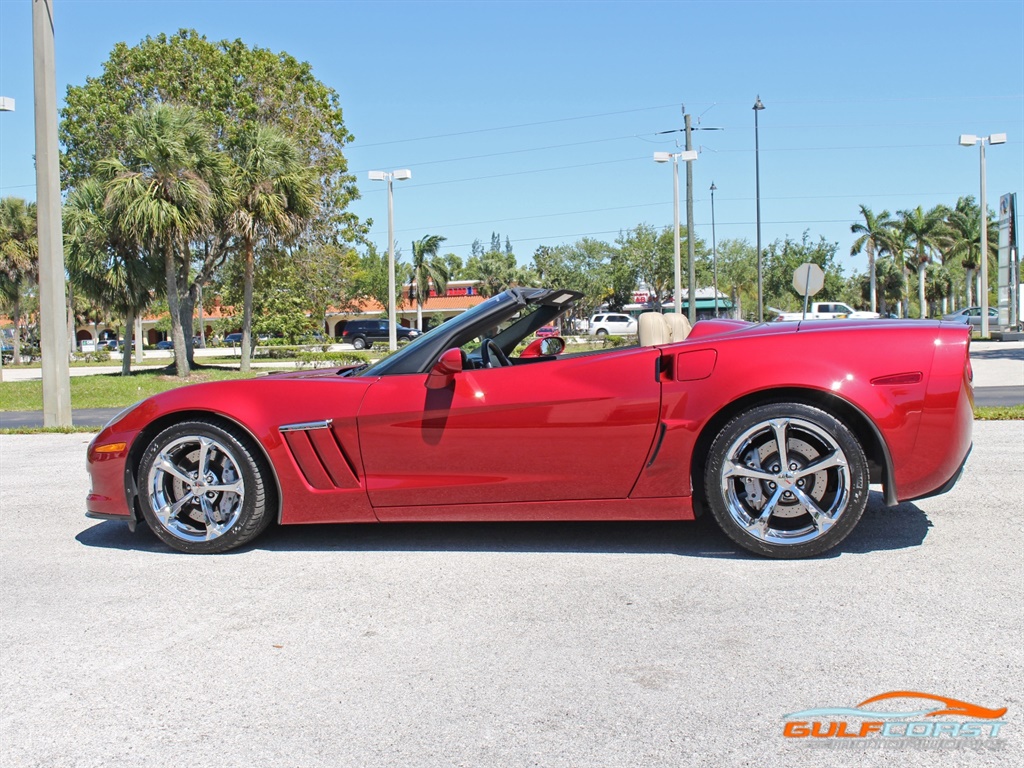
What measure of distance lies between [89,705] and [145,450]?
1.98 m

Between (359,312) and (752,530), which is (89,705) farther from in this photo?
(359,312)

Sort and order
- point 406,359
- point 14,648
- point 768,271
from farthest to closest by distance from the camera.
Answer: point 768,271 < point 406,359 < point 14,648

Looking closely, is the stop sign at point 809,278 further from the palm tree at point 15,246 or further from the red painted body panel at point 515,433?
the palm tree at point 15,246

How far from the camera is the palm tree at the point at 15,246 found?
126ft

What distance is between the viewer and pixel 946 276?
8300 centimetres

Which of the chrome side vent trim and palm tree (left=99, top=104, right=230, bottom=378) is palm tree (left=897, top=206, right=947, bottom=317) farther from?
the chrome side vent trim

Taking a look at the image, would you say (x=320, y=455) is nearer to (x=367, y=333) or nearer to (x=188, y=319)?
(x=188, y=319)

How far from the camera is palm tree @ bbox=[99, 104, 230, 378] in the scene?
22.6 meters

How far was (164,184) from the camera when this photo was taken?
23.0 meters

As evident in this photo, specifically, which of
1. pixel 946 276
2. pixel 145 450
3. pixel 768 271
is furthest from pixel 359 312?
pixel 145 450

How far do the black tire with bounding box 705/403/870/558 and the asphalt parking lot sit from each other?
14cm

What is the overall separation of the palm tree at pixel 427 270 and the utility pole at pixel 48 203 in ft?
183

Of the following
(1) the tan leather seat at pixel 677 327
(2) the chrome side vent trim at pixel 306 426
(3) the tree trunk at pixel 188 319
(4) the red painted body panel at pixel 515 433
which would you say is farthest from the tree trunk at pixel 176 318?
(1) the tan leather seat at pixel 677 327

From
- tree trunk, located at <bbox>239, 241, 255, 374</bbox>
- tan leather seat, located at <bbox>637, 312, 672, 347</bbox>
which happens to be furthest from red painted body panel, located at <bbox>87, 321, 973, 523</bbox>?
tree trunk, located at <bbox>239, 241, 255, 374</bbox>
